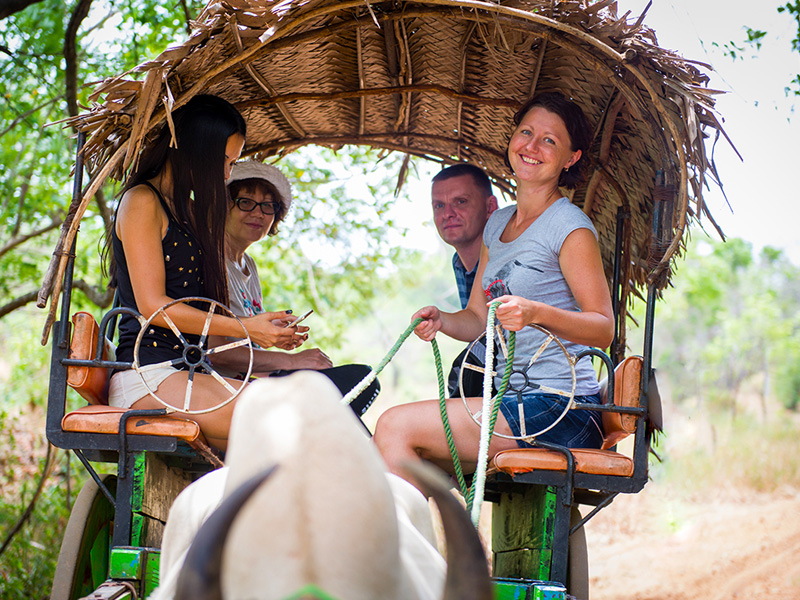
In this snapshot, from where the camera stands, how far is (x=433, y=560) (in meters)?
1.88

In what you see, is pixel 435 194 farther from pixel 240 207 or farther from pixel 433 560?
pixel 433 560

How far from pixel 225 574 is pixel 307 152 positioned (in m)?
6.69

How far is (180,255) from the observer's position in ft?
10.9

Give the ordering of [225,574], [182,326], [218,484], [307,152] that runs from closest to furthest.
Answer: [225,574], [218,484], [182,326], [307,152]

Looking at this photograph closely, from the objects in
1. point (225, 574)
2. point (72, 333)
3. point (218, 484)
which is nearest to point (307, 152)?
point (72, 333)

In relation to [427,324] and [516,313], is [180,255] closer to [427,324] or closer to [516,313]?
[427,324]

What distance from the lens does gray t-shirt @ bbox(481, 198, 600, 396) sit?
3.23 meters

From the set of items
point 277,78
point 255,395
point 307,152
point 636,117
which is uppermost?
point 307,152

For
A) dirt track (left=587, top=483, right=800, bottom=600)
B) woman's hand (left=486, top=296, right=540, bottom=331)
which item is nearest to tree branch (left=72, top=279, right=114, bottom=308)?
woman's hand (left=486, top=296, right=540, bottom=331)

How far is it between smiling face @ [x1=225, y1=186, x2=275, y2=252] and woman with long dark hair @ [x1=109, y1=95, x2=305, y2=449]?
68cm

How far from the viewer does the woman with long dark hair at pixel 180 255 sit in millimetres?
Answer: 3090

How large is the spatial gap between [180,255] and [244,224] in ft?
3.47

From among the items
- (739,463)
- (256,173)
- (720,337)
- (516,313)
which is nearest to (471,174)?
(256,173)

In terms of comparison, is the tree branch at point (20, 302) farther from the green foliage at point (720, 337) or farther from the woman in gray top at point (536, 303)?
the green foliage at point (720, 337)
